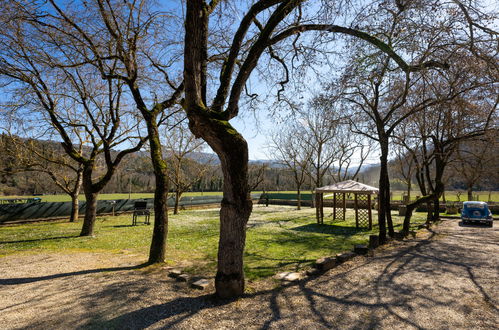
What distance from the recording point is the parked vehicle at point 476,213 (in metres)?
14.2

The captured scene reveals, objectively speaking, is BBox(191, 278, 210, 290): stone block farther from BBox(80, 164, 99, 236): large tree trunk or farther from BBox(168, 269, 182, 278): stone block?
BBox(80, 164, 99, 236): large tree trunk

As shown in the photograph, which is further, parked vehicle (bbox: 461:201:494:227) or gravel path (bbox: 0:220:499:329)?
parked vehicle (bbox: 461:201:494:227)

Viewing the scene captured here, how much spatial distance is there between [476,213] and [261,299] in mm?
16793

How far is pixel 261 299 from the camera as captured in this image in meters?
4.24

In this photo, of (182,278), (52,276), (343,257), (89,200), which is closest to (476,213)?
(343,257)

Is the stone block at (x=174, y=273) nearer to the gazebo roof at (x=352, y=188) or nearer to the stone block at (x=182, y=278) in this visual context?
the stone block at (x=182, y=278)

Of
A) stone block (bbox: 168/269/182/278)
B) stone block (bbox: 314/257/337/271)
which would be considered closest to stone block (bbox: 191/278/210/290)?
stone block (bbox: 168/269/182/278)

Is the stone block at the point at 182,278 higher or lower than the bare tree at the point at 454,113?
lower

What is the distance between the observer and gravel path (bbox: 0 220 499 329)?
3.46m

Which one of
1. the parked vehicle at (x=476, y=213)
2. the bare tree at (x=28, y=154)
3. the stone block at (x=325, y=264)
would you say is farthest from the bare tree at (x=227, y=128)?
the parked vehicle at (x=476, y=213)

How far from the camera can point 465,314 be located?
3742 millimetres

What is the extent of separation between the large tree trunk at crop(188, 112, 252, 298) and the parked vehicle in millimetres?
16880

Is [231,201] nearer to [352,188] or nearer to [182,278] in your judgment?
[182,278]

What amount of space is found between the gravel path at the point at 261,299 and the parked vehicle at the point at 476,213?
10392mm
